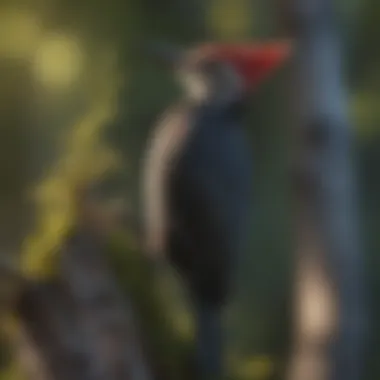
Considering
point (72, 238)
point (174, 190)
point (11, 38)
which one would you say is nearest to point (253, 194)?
point (174, 190)

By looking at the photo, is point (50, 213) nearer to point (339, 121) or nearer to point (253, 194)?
point (253, 194)

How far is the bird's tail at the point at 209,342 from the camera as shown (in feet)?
2.88

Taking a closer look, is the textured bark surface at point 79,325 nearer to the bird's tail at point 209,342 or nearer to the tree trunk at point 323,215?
the bird's tail at point 209,342

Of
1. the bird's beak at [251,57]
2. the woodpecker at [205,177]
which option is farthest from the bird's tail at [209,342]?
the bird's beak at [251,57]

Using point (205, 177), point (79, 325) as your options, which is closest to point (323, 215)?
point (205, 177)

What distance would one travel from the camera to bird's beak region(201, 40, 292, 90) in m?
0.87

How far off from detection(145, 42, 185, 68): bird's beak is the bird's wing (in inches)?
1.9

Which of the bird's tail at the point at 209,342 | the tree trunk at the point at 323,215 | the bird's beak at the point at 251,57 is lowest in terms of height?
the bird's tail at the point at 209,342

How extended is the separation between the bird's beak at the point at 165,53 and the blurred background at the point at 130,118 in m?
0.01

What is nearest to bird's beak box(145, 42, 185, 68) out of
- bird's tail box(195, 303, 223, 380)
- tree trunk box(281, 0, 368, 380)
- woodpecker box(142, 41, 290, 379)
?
woodpecker box(142, 41, 290, 379)

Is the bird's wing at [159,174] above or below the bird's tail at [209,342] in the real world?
above

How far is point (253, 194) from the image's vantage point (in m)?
0.90

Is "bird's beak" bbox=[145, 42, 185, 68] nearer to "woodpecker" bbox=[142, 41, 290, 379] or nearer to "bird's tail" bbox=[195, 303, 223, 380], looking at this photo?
"woodpecker" bbox=[142, 41, 290, 379]

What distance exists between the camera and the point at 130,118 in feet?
2.93
